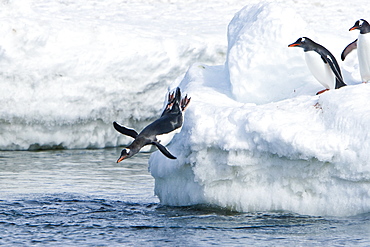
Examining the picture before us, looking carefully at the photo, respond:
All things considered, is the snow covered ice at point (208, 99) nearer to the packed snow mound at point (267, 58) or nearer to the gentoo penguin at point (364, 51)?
the packed snow mound at point (267, 58)

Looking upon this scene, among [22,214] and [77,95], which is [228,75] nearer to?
[22,214]

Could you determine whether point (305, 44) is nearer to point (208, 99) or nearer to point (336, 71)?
point (336, 71)

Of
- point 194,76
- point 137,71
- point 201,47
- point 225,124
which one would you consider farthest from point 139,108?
point 225,124

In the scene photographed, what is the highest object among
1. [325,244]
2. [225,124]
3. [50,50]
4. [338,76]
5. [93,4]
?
[93,4]

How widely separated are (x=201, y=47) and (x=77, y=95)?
6.58 feet

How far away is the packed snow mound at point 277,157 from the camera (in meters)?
5.26

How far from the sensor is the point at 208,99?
6.45 metres

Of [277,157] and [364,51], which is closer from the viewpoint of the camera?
[277,157]

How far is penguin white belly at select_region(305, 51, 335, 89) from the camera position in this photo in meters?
6.64

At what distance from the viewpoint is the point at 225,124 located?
5602mm

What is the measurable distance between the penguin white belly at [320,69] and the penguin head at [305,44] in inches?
2.0

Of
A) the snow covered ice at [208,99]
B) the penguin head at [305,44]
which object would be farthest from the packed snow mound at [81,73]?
the penguin head at [305,44]

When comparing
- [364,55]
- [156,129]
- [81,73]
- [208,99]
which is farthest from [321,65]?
[81,73]

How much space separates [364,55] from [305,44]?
0.52 m
